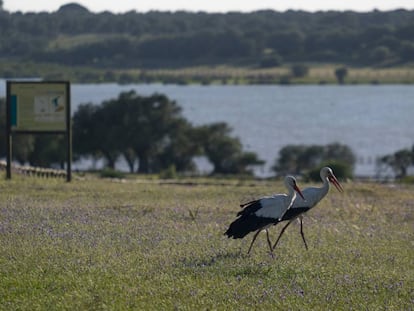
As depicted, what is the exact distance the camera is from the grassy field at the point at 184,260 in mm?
10898

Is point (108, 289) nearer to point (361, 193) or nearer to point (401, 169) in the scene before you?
point (361, 193)

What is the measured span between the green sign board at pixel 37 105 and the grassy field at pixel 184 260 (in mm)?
6495

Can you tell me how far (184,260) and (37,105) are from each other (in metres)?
15.0

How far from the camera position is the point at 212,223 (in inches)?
690

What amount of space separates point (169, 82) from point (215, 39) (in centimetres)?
1341

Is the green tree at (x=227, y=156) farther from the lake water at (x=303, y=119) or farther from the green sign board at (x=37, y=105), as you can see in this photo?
the green sign board at (x=37, y=105)

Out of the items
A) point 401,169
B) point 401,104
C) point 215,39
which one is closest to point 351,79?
point 401,104

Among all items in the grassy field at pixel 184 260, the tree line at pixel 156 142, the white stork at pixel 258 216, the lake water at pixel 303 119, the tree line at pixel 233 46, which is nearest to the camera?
the grassy field at pixel 184 260

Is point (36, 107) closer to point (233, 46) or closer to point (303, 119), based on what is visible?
point (303, 119)

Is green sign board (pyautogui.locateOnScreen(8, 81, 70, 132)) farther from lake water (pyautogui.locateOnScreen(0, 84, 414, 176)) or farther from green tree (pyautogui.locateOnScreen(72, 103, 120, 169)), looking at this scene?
lake water (pyautogui.locateOnScreen(0, 84, 414, 176))

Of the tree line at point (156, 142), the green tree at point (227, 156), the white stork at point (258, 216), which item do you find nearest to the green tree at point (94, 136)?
the tree line at point (156, 142)

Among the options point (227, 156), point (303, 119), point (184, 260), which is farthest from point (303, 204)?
point (303, 119)

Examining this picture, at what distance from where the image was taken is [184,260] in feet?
42.8

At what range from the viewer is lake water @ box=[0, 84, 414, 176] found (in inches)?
4048
